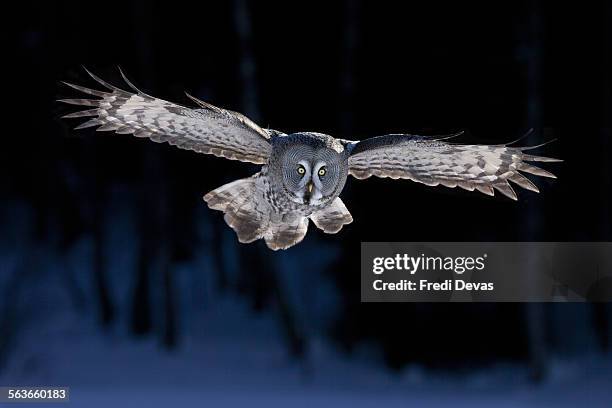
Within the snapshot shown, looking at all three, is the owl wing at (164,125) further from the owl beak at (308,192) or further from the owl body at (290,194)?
the owl beak at (308,192)

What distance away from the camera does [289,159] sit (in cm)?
277

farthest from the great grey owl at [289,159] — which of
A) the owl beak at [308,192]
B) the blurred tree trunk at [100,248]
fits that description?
the blurred tree trunk at [100,248]

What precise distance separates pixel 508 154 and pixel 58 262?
3107mm

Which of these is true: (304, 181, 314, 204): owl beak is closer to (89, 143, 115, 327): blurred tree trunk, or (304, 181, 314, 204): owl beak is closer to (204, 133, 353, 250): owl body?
(204, 133, 353, 250): owl body

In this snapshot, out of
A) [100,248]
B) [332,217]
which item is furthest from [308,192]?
[100,248]

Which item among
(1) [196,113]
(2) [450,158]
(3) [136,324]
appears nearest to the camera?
(1) [196,113]

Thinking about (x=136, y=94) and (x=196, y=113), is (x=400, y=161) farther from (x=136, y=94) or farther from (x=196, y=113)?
(x=136, y=94)

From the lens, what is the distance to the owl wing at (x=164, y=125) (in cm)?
282

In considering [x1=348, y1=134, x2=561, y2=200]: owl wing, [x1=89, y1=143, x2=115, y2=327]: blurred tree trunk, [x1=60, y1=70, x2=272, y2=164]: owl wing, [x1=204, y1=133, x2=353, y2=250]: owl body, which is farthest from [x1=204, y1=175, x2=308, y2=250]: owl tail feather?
[x1=89, y1=143, x2=115, y2=327]: blurred tree trunk

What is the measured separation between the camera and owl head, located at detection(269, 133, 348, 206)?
107 inches

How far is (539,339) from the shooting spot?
4445mm

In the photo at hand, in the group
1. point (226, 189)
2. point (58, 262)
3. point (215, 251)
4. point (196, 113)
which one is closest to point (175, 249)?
point (215, 251)

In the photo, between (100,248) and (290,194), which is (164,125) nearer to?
(290,194)

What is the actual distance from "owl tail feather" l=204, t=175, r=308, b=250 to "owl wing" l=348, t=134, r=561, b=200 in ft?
1.02
